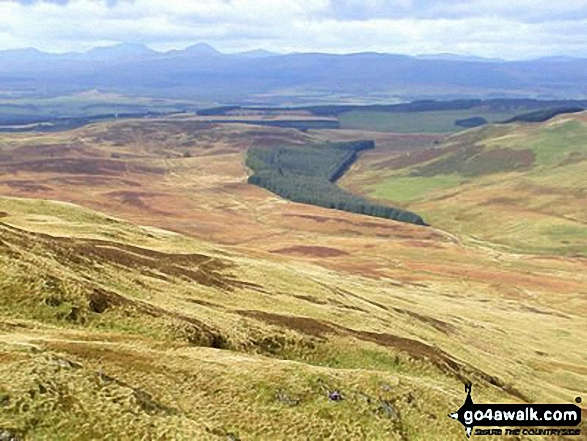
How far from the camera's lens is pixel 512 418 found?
48.8 meters

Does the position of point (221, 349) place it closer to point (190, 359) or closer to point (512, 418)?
point (190, 359)

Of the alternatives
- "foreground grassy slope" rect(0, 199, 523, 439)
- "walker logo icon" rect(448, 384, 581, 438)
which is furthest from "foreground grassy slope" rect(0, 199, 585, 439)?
"walker logo icon" rect(448, 384, 581, 438)

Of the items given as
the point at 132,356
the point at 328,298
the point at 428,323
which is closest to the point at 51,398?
the point at 132,356

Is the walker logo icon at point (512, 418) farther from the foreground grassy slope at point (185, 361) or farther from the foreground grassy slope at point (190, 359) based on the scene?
the foreground grassy slope at point (185, 361)

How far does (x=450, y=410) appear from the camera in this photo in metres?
47.8

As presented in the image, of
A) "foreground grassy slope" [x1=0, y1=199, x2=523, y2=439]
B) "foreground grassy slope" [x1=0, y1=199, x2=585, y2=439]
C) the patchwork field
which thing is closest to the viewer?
"foreground grassy slope" [x1=0, y1=199, x2=523, y2=439]

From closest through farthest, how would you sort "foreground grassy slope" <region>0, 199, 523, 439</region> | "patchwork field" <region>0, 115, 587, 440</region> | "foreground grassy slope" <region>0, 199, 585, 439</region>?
1. "foreground grassy slope" <region>0, 199, 523, 439</region>
2. "foreground grassy slope" <region>0, 199, 585, 439</region>
3. "patchwork field" <region>0, 115, 587, 440</region>

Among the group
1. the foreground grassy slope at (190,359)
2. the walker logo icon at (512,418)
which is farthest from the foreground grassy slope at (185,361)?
the walker logo icon at (512,418)

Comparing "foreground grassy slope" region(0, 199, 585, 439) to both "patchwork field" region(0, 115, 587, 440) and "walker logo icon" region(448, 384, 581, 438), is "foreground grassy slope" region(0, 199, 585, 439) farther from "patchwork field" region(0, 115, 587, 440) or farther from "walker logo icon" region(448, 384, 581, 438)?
"walker logo icon" region(448, 384, 581, 438)

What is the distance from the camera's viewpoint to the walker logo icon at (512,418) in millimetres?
46719

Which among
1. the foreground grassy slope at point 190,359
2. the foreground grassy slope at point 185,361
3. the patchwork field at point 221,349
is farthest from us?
the patchwork field at point 221,349

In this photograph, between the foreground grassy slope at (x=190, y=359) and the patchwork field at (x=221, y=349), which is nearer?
the foreground grassy slope at (x=190, y=359)

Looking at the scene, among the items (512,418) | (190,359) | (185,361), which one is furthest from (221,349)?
(512,418)

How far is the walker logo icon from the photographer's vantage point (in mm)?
46719
